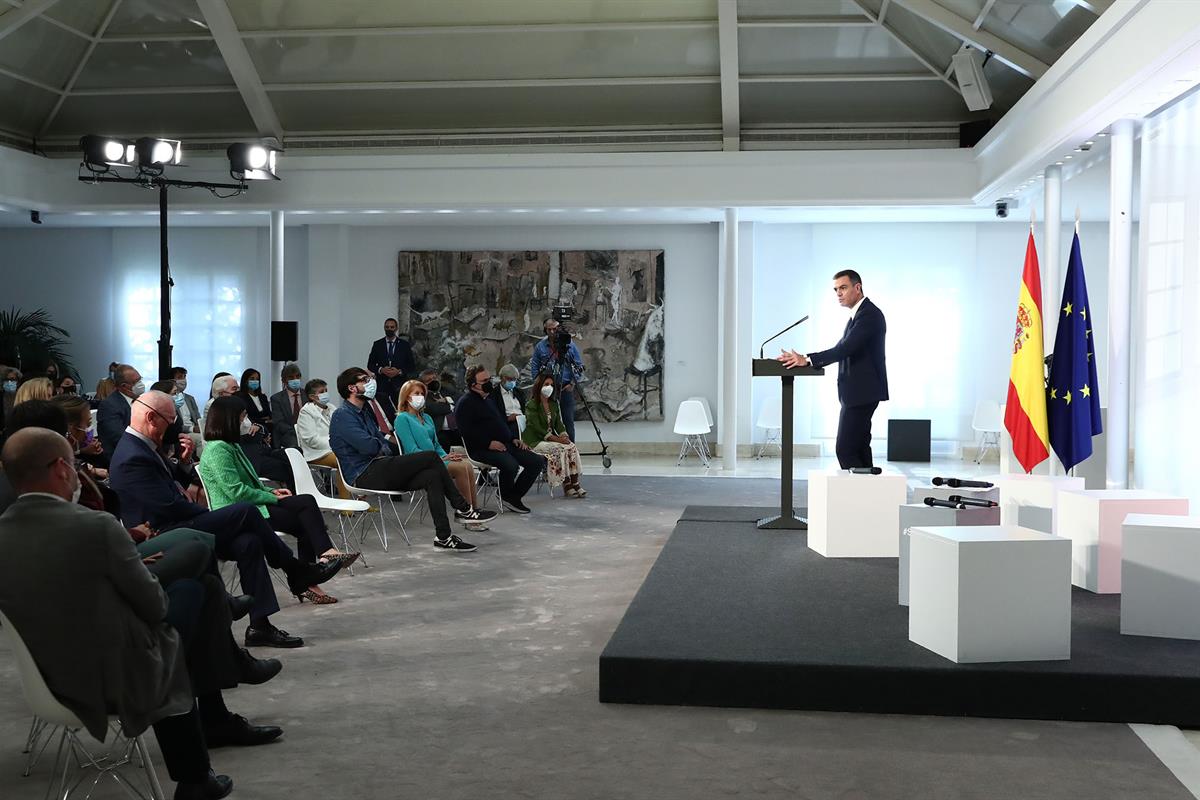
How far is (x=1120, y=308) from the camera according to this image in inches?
319

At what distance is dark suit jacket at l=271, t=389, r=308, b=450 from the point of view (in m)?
10.4

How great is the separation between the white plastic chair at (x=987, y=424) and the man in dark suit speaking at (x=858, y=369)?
26.4ft

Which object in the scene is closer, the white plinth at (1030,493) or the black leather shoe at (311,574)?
the black leather shoe at (311,574)

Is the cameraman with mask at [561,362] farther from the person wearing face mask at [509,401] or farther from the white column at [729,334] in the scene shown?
the white column at [729,334]

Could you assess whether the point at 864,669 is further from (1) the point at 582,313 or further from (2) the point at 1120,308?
(1) the point at 582,313

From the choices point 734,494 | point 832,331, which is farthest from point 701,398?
point 734,494

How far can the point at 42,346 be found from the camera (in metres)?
15.8

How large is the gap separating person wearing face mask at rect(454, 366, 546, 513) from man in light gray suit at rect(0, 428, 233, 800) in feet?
21.5

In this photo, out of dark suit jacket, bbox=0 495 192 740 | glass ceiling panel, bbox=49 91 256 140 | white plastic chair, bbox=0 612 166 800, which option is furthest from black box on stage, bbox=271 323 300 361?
dark suit jacket, bbox=0 495 192 740

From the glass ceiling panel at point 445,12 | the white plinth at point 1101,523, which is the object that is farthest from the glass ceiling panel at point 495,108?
the white plinth at point 1101,523

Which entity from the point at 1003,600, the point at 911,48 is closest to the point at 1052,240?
the point at 911,48

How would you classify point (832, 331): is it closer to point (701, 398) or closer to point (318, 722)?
point (701, 398)

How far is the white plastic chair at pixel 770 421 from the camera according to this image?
15312 mm

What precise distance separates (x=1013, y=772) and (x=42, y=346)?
15400 millimetres
